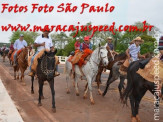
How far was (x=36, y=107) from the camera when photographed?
6949mm

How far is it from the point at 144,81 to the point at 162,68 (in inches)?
26.4

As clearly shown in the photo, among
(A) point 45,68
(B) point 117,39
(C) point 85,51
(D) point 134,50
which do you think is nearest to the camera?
(A) point 45,68

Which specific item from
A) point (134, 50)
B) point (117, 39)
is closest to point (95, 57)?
point (134, 50)

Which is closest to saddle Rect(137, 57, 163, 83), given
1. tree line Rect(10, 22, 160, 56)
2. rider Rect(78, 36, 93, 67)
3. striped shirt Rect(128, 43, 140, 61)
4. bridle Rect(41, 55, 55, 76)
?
striped shirt Rect(128, 43, 140, 61)

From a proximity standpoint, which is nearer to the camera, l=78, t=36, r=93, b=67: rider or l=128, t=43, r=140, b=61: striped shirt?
l=128, t=43, r=140, b=61: striped shirt

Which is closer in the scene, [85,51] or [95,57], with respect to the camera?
[95,57]

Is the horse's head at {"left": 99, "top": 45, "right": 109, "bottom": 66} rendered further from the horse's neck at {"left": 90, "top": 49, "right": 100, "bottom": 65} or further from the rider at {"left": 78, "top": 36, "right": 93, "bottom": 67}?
the rider at {"left": 78, "top": 36, "right": 93, "bottom": 67}

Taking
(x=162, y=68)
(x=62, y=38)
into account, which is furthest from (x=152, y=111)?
(x=62, y=38)

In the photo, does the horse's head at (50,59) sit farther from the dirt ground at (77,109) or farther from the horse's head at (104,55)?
the horse's head at (104,55)

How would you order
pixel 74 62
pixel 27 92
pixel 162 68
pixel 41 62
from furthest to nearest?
pixel 27 92, pixel 74 62, pixel 41 62, pixel 162 68

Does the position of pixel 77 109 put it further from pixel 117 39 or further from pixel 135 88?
pixel 117 39

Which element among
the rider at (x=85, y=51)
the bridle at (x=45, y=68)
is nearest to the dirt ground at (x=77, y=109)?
the bridle at (x=45, y=68)

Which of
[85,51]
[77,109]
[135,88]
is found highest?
[85,51]

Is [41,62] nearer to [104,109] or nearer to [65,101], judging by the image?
[65,101]
